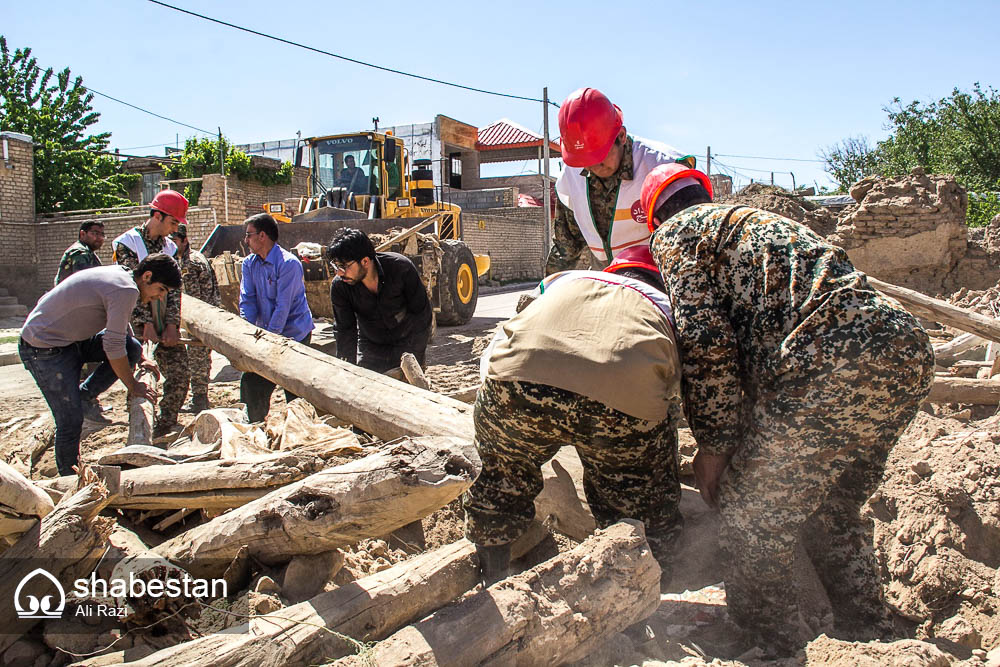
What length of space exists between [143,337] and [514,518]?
3591 millimetres

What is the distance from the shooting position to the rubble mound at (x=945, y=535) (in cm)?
232

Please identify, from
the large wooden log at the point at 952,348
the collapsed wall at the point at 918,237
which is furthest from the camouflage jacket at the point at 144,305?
the collapsed wall at the point at 918,237

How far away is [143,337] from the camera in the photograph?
189 inches

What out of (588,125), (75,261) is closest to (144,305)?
(75,261)

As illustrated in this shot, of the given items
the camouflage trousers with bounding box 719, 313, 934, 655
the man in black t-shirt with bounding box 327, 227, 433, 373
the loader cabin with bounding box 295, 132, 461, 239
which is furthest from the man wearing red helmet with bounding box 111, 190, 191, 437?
the loader cabin with bounding box 295, 132, 461, 239

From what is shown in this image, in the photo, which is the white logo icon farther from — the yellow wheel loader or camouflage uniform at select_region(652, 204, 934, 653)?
the yellow wheel loader

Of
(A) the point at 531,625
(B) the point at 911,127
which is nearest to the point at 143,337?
(A) the point at 531,625

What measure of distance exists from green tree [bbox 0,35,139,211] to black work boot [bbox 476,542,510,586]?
19.2 metres

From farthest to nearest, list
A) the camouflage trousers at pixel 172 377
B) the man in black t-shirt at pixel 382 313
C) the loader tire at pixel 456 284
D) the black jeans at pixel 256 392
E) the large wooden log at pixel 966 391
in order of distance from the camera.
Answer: the loader tire at pixel 456 284 < the camouflage trousers at pixel 172 377 < the black jeans at pixel 256 392 < the man in black t-shirt at pixel 382 313 < the large wooden log at pixel 966 391

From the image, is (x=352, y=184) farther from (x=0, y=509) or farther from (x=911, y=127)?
(x=911, y=127)

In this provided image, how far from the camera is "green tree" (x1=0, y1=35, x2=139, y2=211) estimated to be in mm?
17609

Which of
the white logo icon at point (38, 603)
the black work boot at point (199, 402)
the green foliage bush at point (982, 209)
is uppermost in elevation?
the green foliage bush at point (982, 209)

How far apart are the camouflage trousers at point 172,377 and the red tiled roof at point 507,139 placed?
27.3 meters

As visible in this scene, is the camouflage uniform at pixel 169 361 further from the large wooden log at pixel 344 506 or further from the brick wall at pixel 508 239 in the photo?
the brick wall at pixel 508 239
